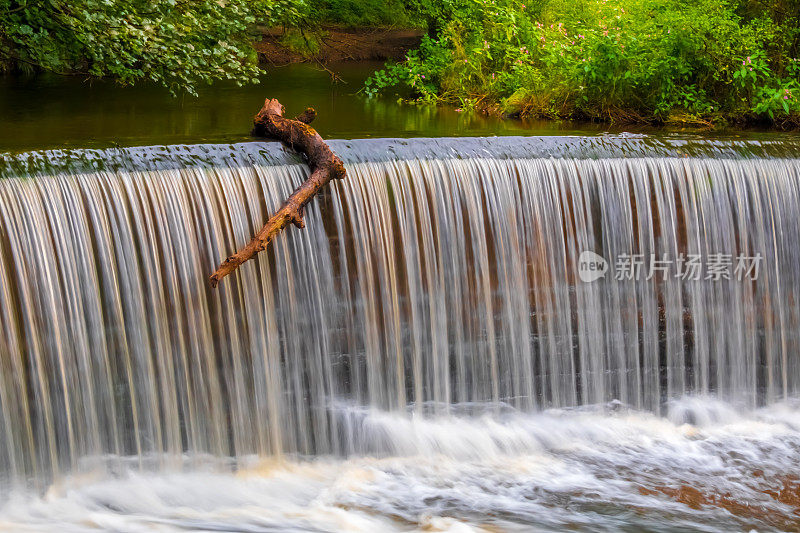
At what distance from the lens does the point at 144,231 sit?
5.28 metres

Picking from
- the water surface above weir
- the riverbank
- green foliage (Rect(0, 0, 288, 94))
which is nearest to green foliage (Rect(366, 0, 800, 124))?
the water surface above weir

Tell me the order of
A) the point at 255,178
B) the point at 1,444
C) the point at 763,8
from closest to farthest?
the point at 1,444 < the point at 255,178 < the point at 763,8

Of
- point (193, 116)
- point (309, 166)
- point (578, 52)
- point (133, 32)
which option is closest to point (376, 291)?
point (309, 166)

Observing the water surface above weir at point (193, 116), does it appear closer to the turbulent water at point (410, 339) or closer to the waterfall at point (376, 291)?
the waterfall at point (376, 291)

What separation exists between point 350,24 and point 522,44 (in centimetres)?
753

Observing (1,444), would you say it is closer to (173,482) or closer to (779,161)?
(173,482)

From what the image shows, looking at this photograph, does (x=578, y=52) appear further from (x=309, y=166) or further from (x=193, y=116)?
(x=309, y=166)

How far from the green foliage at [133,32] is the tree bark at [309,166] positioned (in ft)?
7.39

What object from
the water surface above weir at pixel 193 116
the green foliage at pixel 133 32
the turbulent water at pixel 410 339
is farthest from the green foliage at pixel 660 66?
the green foliage at pixel 133 32

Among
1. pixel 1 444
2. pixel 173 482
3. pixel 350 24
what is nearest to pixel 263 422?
pixel 173 482

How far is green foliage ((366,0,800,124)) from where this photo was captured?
878cm

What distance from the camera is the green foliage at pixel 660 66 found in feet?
28.8

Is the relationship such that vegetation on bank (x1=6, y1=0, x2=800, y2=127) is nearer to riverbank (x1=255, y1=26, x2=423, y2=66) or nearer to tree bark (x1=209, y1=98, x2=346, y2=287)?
tree bark (x1=209, y1=98, x2=346, y2=287)

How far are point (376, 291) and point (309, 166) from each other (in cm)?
88
